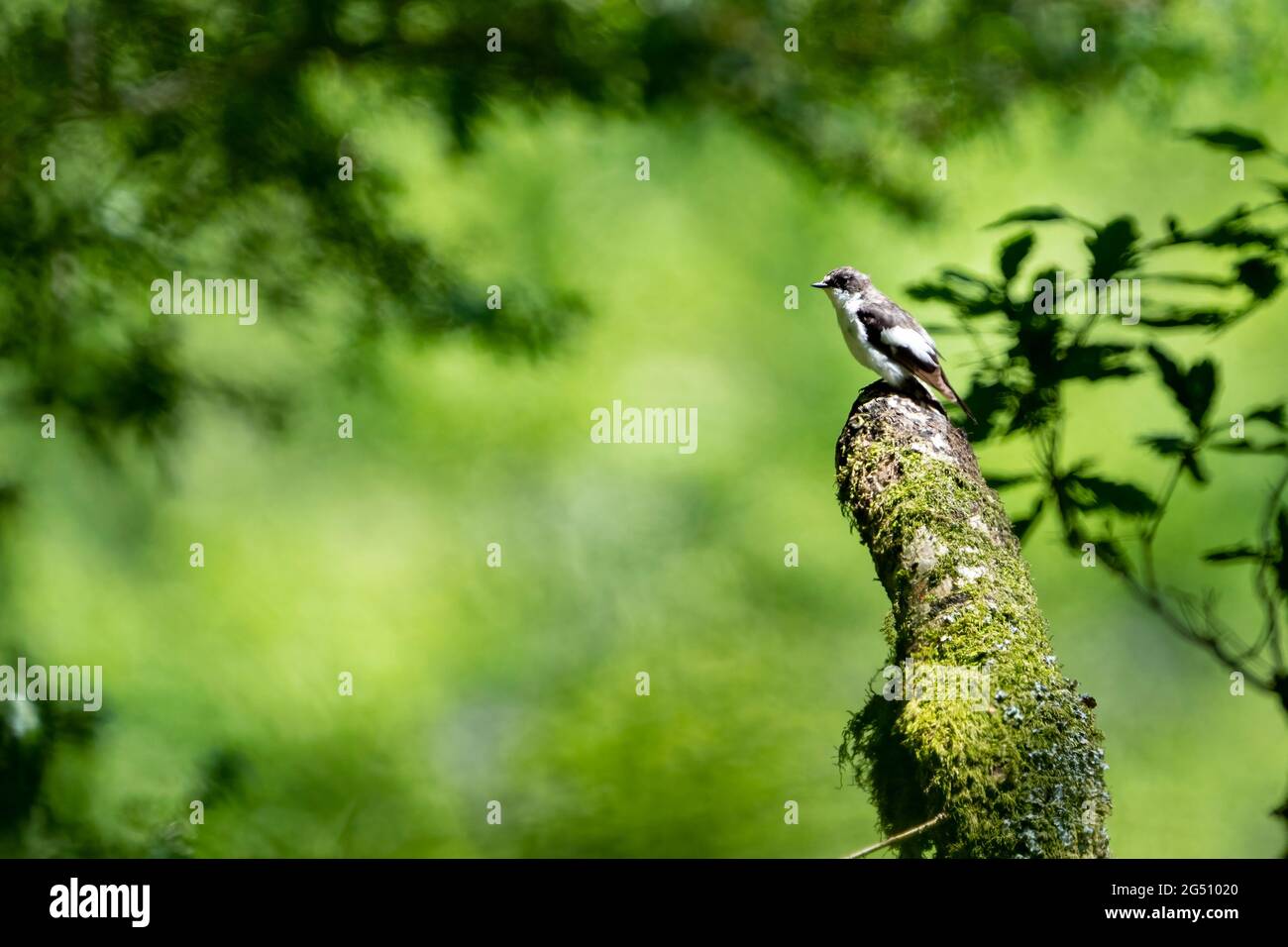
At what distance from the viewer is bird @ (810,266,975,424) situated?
2611 millimetres

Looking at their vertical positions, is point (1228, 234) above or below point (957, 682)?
above

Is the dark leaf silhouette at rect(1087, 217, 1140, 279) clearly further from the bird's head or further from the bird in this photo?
the bird's head

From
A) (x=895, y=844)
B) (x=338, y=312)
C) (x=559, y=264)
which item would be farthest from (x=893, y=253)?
(x=895, y=844)

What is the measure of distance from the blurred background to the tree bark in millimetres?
464

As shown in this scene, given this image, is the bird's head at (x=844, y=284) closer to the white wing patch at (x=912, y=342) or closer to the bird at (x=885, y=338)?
the bird at (x=885, y=338)

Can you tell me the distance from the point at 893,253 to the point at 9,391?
351cm

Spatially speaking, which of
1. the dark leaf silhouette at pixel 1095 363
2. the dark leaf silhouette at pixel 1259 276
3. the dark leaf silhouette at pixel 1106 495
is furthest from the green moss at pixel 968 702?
the dark leaf silhouette at pixel 1259 276

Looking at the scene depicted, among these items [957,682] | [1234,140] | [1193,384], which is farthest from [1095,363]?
[957,682]

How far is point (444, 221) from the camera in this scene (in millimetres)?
5188

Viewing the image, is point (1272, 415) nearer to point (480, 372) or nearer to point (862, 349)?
point (862, 349)

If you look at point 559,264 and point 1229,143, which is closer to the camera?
point 1229,143

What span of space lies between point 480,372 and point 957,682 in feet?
12.1

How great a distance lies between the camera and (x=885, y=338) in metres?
2.74
